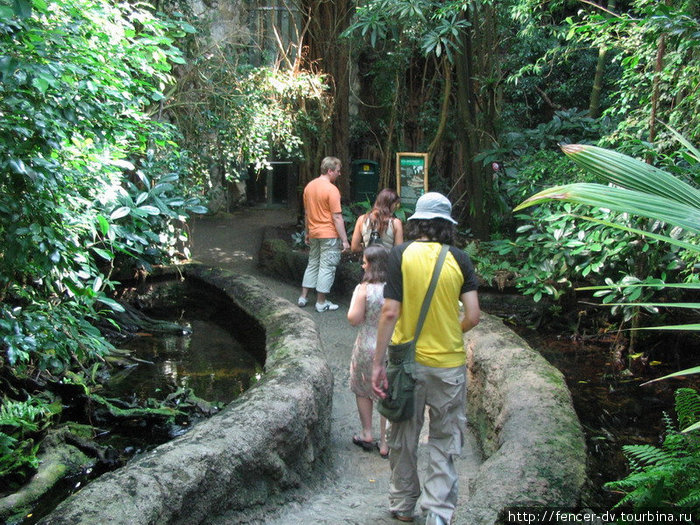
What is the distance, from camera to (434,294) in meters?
3.44

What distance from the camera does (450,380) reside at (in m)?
3.46

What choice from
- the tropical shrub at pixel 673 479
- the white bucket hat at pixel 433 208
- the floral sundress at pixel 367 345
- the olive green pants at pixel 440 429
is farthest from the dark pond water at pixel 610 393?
the white bucket hat at pixel 433 208

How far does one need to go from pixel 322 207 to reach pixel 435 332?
4596mm

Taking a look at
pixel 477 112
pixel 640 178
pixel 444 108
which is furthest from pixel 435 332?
pixel 444 108

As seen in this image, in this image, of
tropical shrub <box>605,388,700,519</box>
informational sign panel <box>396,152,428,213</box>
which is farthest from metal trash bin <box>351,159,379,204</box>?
tropical shrub <box>605,388,700,519</box>

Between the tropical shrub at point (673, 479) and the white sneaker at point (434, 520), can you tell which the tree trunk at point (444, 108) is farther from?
the white sneaker at point (434, 520)

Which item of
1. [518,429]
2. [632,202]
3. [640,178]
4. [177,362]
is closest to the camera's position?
[632,202]

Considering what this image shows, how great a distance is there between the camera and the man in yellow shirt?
11.3ft

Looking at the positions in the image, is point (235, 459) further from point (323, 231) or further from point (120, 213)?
point (323, 231)

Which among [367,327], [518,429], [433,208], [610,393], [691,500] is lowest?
[610,393]

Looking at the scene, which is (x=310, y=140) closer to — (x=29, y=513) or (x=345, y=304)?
(x=345, y=304)

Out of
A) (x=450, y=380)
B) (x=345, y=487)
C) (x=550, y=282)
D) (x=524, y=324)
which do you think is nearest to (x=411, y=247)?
(x=450, y=380)

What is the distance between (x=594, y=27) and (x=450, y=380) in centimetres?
452

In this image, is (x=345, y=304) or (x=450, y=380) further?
(x=345, y=304)
